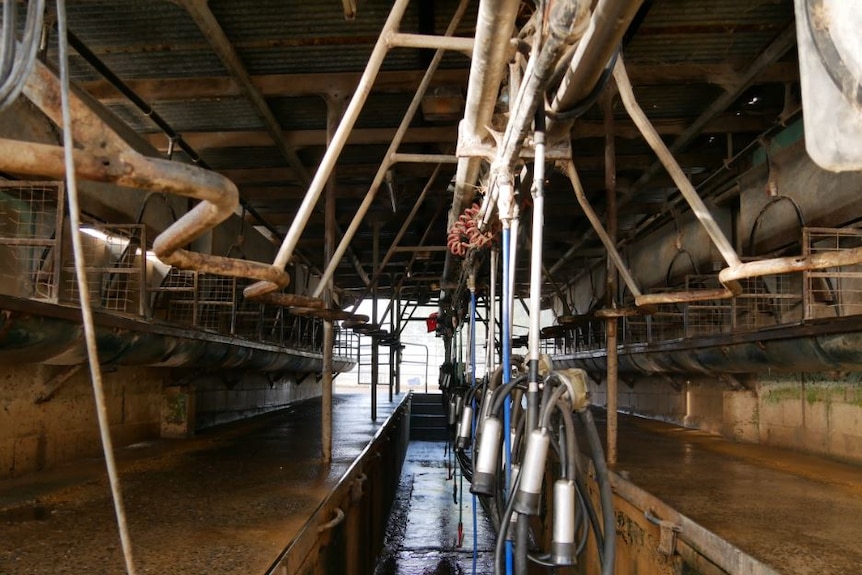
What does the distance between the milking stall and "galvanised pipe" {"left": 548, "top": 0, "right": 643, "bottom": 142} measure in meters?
0.01

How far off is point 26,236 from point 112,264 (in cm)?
172

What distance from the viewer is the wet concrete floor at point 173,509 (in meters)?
2.86

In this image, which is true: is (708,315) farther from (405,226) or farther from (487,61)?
(487,61)

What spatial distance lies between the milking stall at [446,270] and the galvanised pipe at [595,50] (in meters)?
0.01

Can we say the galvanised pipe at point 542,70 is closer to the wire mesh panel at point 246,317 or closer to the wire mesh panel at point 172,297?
the wire mesh panel at point 172,297

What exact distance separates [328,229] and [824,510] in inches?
170

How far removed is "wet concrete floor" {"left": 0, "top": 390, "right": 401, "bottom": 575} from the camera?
9.39ft

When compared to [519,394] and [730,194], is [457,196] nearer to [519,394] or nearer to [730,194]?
[519,394]

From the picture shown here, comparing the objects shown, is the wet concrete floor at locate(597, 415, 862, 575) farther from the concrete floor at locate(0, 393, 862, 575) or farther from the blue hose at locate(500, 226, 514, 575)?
the blue hose at locate(500, 226, 514, 575)

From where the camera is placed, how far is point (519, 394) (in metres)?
2.81

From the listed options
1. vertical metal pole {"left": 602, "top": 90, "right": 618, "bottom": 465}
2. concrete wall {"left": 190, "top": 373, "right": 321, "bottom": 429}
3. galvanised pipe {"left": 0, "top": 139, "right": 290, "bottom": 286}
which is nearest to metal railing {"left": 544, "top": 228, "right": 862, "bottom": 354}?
vertical metal pole {"left": 602, "top": 90, "right": 618, "bottom": 465}

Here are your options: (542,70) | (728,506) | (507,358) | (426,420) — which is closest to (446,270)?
(728,506)

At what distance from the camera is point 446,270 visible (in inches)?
320

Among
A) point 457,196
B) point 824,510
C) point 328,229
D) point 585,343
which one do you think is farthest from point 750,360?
point 585,343
